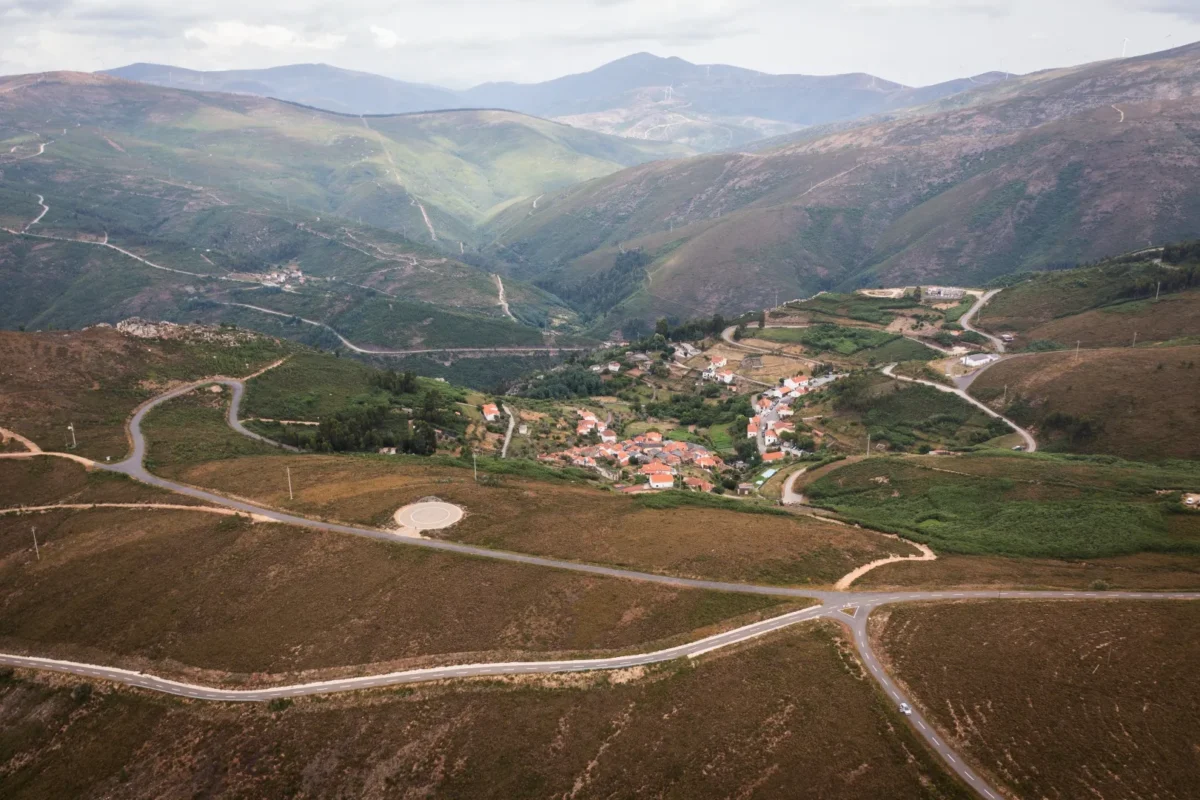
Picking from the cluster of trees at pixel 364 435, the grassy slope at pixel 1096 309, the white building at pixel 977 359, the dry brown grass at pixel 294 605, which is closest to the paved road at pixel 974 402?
the white building at pixel 977 359

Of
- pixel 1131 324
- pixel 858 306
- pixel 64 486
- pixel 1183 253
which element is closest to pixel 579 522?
pixel 64 486

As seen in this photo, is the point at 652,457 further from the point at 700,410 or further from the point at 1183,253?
the point at 1183,253

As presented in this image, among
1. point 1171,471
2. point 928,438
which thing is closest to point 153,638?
point 1171,471

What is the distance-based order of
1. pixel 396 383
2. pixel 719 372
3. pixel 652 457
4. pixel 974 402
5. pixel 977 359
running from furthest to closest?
1. pixel 719 372
2. pixel 977 359
3. pixel 396 383
4. pixel 974 402
5. pixel 652 457

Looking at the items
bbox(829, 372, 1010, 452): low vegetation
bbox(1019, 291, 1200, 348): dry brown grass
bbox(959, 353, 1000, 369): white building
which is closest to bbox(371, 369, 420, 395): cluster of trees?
bbox(829, 372, 1010, 452): low vegetation

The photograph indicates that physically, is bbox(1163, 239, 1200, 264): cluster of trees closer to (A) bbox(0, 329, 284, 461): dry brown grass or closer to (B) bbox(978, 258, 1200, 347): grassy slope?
(B) bbox(978, 258, 1200, 347): grassy slope

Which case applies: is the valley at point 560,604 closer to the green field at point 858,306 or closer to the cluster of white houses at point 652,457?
the cluster of white houses at point 652,457
